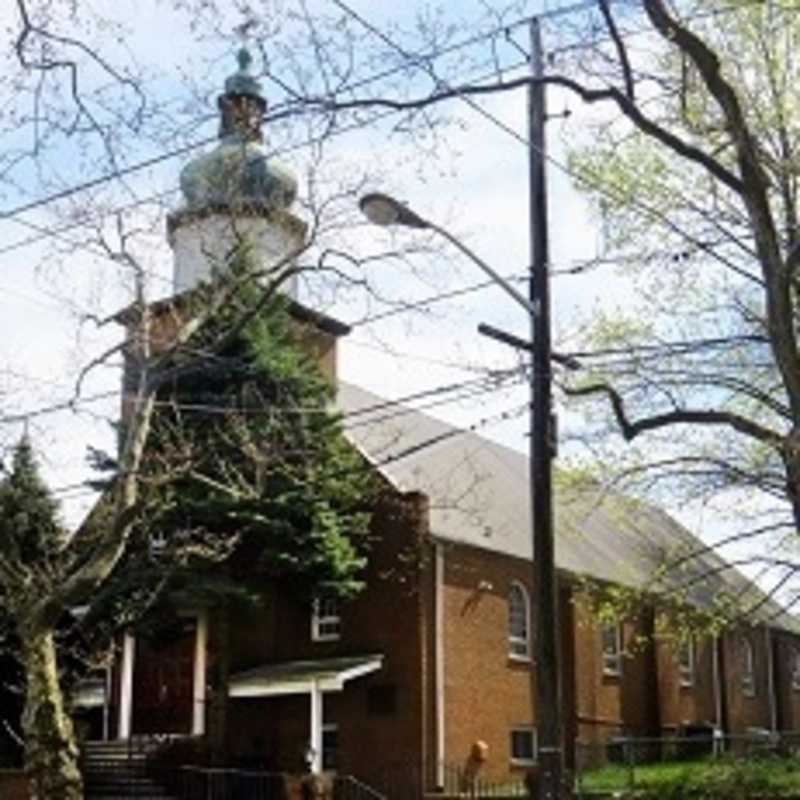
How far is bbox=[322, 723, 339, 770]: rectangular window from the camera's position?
30.0 meters

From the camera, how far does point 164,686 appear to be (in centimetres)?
3309

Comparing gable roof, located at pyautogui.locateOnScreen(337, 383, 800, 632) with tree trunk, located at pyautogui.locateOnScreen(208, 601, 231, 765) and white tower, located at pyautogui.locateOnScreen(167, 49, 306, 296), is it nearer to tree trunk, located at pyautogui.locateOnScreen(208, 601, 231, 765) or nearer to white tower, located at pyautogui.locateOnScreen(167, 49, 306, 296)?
white tower, located at pyautogui.locateOnScreen(167, 49, 306, 296)

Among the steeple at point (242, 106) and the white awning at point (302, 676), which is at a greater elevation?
the steeple at point (242, 106)

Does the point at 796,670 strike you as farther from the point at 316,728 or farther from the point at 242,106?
the point at 242,106

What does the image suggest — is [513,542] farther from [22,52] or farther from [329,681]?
[22,52]

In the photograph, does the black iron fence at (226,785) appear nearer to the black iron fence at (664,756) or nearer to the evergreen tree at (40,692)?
the black iron fence at (664,756)

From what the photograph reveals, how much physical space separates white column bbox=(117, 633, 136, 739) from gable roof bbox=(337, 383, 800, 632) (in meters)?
6.99

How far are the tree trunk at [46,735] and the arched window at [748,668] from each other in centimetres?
2858

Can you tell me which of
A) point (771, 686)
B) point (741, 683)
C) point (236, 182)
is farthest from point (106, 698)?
point (771, 686)

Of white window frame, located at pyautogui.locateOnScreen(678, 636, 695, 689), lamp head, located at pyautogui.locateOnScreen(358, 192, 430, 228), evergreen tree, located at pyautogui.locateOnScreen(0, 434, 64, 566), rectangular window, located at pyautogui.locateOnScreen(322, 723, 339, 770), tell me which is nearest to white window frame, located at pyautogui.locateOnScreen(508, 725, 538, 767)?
rectangular window, located at pyautogui.locateOnScreen(322, 723, 339, 770)

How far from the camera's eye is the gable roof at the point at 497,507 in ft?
102

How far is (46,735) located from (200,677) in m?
12.2

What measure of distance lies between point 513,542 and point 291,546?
7.20 meters

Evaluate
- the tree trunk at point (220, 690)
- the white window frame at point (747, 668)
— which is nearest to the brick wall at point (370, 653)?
the tree trunk at point (220, 690)
